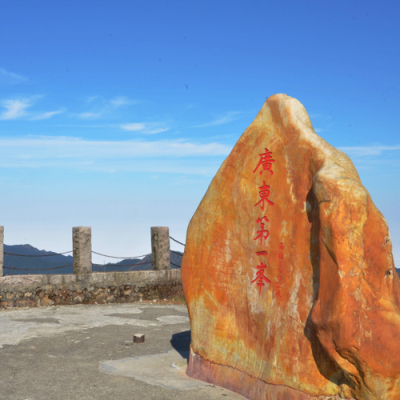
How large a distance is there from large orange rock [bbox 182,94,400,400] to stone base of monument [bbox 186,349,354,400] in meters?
0.01

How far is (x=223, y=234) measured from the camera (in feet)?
16.0

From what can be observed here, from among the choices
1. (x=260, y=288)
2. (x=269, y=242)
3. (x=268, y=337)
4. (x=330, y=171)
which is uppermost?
(x=330, y=171)

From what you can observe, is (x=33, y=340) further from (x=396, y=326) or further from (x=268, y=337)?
(x=396, y=326)

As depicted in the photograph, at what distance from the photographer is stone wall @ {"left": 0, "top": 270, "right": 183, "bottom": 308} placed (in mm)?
9703

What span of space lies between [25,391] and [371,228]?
140 inches

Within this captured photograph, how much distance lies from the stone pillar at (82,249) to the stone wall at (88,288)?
202 mm

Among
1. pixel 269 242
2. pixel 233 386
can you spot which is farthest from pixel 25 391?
pixel 269 242

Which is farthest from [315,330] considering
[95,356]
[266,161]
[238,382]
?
[95,356]

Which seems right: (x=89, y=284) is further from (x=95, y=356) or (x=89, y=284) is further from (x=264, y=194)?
(x=264, y=194)

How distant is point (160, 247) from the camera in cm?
1128

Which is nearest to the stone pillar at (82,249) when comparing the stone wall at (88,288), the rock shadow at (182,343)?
the stone wall at (88,288)

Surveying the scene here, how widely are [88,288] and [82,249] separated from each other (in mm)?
856

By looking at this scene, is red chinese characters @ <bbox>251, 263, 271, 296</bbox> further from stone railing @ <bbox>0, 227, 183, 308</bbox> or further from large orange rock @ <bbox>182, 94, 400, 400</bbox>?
stone railing @ <bbox>0, 227, 183, 308</bbox>

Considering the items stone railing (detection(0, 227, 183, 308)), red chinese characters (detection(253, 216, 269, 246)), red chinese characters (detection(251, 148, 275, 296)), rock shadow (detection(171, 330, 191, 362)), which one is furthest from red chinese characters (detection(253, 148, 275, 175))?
stone railing (detection(0, 227, 183, 308))
